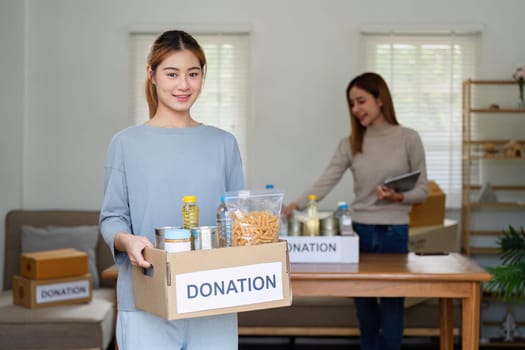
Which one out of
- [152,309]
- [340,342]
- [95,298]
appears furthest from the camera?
[340,342]

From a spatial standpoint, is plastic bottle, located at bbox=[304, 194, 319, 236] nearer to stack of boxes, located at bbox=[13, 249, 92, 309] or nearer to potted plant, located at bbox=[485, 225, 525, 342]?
potted plant, located at bbox=[485, 225, 525, 342]

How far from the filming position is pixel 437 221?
436cm

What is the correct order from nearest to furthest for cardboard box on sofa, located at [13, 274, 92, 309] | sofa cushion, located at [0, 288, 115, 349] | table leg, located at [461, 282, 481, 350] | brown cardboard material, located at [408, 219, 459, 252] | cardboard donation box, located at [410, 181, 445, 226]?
table leg, located at [461, 282, 481, 350], sofa cushion, located at [0, 288, 115, 349], cardboard box on sofa, located at [13, 274, 92, 309], brown cardboard material, located at [408, 219, 459, 252], cardboard donation box, located at [410, 181, 445, 226]

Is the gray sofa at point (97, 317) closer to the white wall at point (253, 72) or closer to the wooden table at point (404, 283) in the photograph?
the white wall at point (253, 72)

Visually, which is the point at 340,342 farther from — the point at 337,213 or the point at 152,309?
the point at 152,309

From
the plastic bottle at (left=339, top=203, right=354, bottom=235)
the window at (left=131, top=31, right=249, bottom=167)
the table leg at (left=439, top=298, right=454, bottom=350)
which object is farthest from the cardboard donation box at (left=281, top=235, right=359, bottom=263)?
the window at (left=131, top=31, right=249, bottom=167)

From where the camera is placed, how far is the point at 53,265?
386 cm

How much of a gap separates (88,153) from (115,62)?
63cm

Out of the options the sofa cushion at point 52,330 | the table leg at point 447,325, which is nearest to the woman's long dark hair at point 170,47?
the table leg at point 447,325

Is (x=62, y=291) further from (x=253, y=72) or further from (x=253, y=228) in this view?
(x=253, y=228)

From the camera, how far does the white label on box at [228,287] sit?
5.20ft

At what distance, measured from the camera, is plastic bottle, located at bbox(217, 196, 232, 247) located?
174 centimetres

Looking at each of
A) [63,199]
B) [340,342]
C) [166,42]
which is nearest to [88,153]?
[63,199]

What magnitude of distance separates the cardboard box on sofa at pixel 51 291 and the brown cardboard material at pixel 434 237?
1.84 metres
